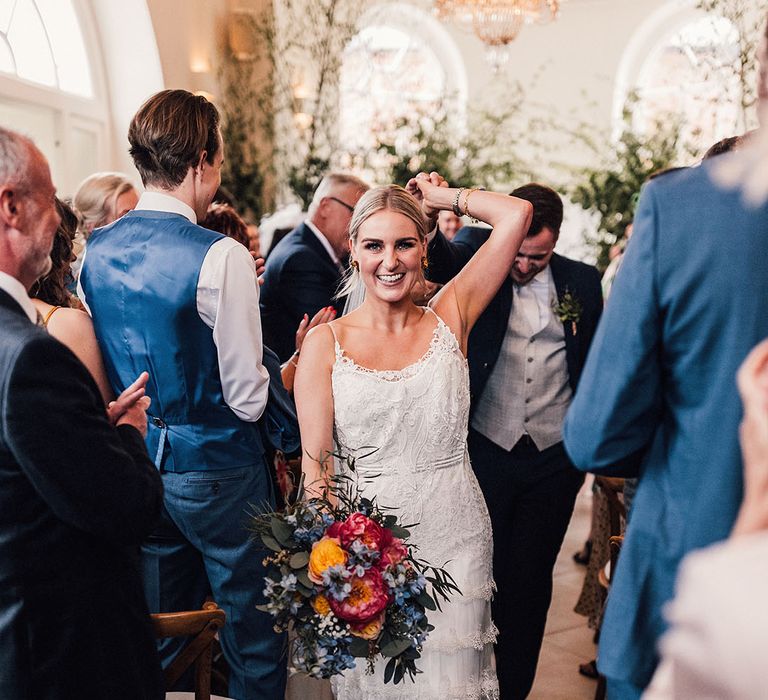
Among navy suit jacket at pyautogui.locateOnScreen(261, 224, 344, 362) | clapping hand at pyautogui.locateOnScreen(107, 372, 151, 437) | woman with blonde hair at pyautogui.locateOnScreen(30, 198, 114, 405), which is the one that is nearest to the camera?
clapping hand at pyautogui.locateOnScreen(107, 372, 151, 437)

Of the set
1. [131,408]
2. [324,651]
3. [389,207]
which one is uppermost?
[389,207]

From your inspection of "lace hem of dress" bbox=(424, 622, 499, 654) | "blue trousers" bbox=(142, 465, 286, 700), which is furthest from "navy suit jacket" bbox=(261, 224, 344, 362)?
"lace hem of dress" bbox=(424, 622, 499, 654)

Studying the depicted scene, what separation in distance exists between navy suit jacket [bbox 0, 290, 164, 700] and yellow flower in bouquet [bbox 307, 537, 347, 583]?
381 millimetres

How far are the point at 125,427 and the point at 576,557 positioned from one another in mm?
4106

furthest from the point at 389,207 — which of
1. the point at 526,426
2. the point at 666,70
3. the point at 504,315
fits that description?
the point at 666,70

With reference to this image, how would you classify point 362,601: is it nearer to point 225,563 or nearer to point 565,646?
point 225,563

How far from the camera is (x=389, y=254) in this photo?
8.66ft

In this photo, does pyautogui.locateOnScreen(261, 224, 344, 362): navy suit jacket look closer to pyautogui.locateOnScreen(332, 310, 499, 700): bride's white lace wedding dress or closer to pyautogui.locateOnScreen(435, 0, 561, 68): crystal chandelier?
pyautogui.locateOnScreen(332, 310, 499, 700): bride's white lace wedding dress

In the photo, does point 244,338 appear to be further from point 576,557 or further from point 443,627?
point 576,557

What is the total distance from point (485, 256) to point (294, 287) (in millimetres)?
1522

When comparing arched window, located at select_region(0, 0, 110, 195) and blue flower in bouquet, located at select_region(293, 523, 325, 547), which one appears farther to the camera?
arched window, located at select_region(0, 0, 110, 195)

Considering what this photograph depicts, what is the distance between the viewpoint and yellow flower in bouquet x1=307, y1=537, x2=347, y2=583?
1896 mm

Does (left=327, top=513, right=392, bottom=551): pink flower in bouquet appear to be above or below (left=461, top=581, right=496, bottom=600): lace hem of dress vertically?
above

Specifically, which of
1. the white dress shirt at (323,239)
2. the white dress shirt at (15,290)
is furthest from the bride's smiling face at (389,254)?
the white dress shirt at (323,239)
